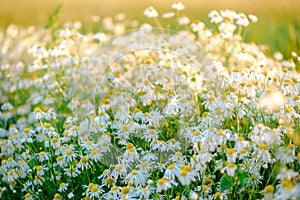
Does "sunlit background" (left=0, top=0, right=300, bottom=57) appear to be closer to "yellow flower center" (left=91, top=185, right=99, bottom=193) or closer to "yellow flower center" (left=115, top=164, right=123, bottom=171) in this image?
"yellow flower center" (left=115, top=164, right=123, bottom=171)

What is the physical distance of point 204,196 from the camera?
9.06ft

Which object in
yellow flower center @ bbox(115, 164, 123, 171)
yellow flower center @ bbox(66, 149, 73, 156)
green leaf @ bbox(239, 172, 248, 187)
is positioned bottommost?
green leaf @ bbox(239, 172, 248, 187)

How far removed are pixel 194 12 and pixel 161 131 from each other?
19.9 ft

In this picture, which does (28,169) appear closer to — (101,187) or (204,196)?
(101,187)

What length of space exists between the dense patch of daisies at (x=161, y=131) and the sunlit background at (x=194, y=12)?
175 centimetres

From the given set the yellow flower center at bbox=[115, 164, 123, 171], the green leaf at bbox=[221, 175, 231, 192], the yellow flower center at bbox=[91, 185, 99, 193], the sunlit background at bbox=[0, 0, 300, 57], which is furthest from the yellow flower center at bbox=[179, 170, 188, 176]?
the sunlit background at bbox=[0, 0, 300, 57]

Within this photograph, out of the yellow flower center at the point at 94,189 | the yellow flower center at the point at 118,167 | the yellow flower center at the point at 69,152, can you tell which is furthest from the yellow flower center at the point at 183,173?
the yellow flower center at the point at 69,152

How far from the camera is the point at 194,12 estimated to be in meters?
8.91

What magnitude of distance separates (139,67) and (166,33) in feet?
2.86

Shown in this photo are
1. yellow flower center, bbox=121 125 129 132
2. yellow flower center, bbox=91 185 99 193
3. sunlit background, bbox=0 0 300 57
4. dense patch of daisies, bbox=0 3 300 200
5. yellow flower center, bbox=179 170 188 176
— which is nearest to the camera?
yellow flower center, bbox=179 170 188 176

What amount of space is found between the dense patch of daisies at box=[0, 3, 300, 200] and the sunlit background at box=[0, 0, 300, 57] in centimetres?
175

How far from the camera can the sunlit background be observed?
20.9ft

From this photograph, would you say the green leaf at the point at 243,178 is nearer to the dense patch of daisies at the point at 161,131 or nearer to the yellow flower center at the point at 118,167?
the dense patch of daisies at the point at 161,131

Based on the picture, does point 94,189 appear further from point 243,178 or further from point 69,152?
point 243,178
